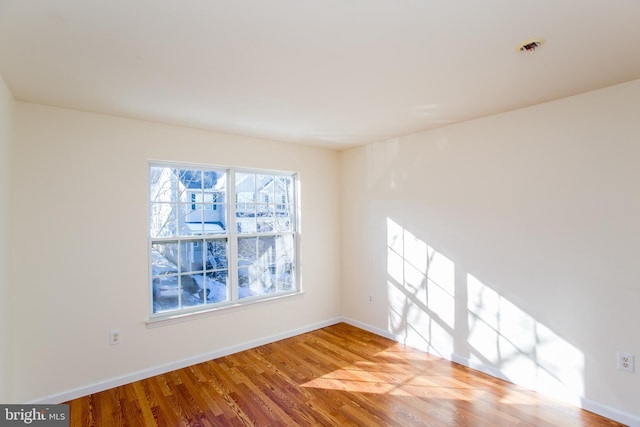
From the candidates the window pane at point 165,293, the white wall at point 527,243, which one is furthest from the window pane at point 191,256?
the white wall at point 527,243

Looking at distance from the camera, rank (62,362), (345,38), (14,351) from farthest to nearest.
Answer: (62,362) < (14,351) < (345,38)

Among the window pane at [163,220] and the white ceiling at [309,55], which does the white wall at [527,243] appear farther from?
the window pane at [163,220]

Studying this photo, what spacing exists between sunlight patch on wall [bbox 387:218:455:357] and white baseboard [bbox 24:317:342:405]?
1250 mm

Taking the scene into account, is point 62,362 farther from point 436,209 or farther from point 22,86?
point 436,209

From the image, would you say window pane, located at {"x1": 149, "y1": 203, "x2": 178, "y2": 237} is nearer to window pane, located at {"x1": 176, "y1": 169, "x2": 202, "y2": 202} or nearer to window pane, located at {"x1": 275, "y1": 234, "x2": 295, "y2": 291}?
window pane, located at {"x1": 176, "y1": 169, "x2": 202, "y2": 202}

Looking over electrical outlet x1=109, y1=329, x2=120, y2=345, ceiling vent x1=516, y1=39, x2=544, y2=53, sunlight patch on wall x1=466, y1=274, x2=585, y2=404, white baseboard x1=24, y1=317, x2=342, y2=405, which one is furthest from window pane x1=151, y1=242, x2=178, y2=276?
ceiling vent x1=516, y1=39, x2=544, y2=53

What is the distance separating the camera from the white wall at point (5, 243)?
2039 mm

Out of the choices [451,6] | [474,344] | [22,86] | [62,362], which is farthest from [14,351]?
[474,344]

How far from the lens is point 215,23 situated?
5.07 feet

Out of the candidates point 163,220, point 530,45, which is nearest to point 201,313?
point 163,220

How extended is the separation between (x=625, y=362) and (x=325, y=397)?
7.24 feet

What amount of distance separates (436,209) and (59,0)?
3.24 meters

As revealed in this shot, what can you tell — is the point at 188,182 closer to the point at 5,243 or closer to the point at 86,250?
the point at 86,250

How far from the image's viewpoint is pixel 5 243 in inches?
86.6
